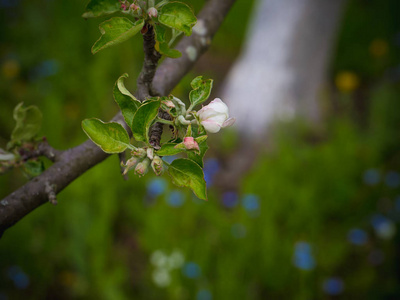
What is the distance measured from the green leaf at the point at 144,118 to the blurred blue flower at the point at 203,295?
4.28 feet

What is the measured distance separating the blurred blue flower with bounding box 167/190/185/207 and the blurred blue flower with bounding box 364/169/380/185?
1117 millimetres

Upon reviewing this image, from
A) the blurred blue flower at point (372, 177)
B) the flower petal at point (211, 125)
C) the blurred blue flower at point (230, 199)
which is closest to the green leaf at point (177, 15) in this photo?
the flower petal at point (211, 125)

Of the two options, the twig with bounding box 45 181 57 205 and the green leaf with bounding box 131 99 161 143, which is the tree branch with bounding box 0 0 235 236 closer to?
the twig with bounding box 45 181 57 205

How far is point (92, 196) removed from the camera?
1917 millimetres

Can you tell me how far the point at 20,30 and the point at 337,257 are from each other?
2827 mm

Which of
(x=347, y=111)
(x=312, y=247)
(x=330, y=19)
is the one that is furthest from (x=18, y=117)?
(x=347, y=111)

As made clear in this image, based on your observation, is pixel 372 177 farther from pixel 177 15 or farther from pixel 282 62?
pixel 177 15

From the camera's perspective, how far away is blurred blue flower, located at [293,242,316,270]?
1.63 m

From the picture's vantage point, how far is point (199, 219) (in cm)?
198

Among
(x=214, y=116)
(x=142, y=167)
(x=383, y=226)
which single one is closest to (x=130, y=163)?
(x=142, y=167)

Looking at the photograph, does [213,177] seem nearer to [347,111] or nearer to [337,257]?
[337,257]

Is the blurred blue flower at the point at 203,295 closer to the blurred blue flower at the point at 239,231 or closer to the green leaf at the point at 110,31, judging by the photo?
the blurred blue flower at the point at 239,231

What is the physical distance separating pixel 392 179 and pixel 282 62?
3.68 feet

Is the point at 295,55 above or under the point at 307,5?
under
